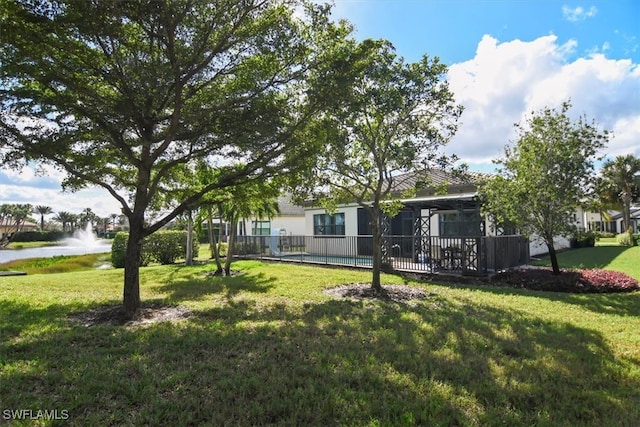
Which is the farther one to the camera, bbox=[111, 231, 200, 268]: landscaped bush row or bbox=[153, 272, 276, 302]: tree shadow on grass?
bbox=[111, 231, 200, 268]: landscaped bush row

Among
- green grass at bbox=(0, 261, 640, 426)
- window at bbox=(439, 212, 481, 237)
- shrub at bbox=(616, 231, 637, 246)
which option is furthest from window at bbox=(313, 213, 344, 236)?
shrub at bbox=(616, 231, 637, 246)

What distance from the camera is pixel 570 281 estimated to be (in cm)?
1009

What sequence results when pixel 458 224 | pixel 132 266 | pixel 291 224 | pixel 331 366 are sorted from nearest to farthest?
1. pixel 331 366
2. pixel 132 266
3. pixel 458 224
4. pixel 291 224

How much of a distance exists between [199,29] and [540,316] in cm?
781

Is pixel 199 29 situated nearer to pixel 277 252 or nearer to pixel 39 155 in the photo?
pixel 39 155

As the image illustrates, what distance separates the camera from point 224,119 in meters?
6.83

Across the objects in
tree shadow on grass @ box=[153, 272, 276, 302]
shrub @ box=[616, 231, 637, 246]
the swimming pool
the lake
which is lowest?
the lake

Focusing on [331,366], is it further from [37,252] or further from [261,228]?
[37,252]

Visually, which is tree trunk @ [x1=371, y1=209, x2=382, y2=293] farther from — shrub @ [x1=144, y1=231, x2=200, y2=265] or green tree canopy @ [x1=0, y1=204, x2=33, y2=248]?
green tree canopy @ [x1=0, y1=204, x2=33, y2=248]

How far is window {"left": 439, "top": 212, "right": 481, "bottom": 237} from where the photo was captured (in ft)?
49.9

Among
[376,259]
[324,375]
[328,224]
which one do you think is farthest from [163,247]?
[324,375]

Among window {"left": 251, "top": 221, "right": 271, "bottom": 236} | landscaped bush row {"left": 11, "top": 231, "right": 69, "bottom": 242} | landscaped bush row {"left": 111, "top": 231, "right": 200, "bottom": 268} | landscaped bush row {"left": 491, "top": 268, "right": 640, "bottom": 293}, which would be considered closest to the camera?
landscaped bush row {"left": 491, "top": 268, "right": 640, "bottom": 293}

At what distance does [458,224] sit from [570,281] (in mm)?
6319

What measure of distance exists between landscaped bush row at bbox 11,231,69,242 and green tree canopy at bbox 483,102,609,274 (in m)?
50.3
